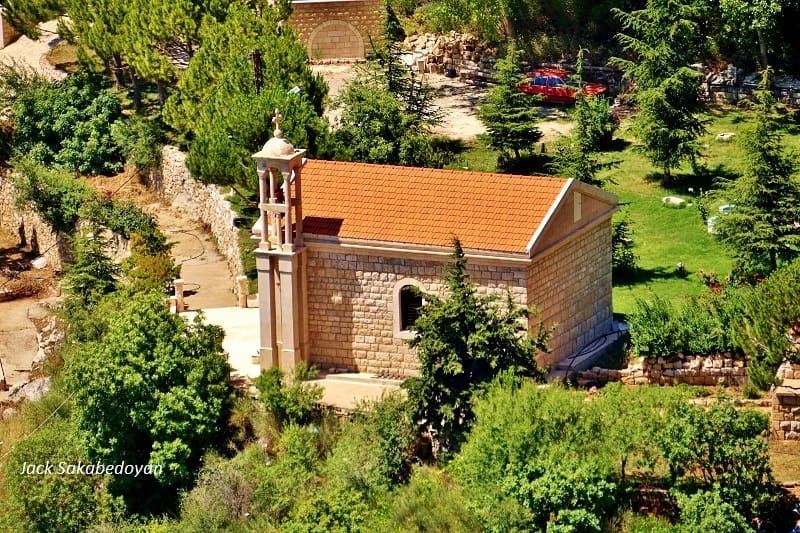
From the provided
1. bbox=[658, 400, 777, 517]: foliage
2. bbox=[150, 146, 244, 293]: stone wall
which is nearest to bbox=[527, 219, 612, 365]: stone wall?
bbox=[658, 400, 777, 517]: foliage

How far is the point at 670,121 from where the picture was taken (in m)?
59.6

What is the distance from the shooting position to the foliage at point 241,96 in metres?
55.0

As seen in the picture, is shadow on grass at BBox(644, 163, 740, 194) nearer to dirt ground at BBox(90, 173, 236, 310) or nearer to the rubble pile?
the rubble pile

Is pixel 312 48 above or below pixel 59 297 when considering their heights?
above

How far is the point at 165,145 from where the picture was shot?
67.8 meters

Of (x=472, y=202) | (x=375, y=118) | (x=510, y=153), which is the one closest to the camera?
(x=472, y=202)

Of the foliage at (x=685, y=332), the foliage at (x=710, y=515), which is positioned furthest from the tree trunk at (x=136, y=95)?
the foliage at (x=710, y=515)

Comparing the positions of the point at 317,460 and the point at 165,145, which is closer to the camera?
the point at 317,460

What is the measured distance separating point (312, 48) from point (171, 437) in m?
33.6

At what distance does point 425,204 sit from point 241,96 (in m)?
14.3

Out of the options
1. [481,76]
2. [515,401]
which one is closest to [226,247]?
[481,76]

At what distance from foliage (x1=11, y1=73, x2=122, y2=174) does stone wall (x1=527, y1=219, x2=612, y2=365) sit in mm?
28337

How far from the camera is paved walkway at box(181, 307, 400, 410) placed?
44.2 meters

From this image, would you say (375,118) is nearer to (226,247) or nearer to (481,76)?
(226,247)
